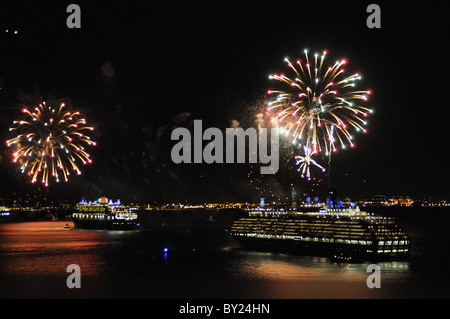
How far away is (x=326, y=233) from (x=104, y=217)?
269 ft

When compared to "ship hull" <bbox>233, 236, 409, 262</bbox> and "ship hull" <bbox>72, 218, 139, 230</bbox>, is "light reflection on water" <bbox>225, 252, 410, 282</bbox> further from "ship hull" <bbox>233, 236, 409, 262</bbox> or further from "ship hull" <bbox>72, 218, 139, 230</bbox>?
"ship hull" <bbox>72, 218, 139, 230</bbox>

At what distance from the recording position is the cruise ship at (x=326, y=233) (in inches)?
2368

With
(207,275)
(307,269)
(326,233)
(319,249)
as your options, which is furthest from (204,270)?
(326,233)

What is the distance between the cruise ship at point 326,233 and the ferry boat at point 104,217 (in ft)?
190

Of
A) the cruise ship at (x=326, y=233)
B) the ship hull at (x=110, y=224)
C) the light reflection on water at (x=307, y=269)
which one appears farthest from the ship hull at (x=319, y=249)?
the ship hull at (x=110, y=224)

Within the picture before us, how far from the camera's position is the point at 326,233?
219ft

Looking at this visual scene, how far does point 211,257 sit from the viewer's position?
224 ft

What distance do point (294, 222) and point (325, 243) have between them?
314 inches

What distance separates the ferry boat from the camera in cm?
13300

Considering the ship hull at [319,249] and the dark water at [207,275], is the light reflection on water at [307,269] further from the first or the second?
the ship hull at [319,249]
